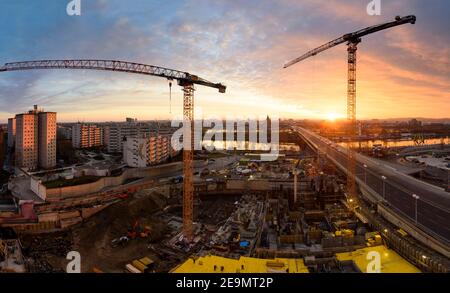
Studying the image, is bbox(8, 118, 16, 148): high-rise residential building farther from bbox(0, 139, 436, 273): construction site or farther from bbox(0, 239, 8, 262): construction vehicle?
bbox(0, 239, 8, 262): construction vehicle

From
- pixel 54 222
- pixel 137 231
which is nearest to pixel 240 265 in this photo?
pixel 137 231

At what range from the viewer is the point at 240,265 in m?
6.43

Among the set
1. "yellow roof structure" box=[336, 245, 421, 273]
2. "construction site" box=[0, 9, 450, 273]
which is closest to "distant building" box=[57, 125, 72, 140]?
"construction site" box=[0, 9, 450, 273]

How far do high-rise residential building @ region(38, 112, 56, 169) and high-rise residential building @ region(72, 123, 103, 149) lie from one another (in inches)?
322

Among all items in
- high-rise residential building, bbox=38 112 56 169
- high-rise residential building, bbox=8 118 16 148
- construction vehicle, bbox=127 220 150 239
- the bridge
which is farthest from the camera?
high-rise residential building, bbox=8 118 16 148

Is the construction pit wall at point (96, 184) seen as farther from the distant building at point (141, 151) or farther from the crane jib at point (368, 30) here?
the crane jib at point (368, 30)

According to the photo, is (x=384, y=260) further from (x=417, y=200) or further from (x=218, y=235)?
(x=218, y=235)

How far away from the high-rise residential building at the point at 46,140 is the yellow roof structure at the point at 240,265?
16573 millimetres

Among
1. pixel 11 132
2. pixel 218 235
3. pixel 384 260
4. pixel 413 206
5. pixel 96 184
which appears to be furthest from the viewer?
pixel 11 132

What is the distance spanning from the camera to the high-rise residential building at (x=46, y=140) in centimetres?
1931

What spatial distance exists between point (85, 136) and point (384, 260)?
28.3 meters

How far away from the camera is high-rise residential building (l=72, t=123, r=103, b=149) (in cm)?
2817
